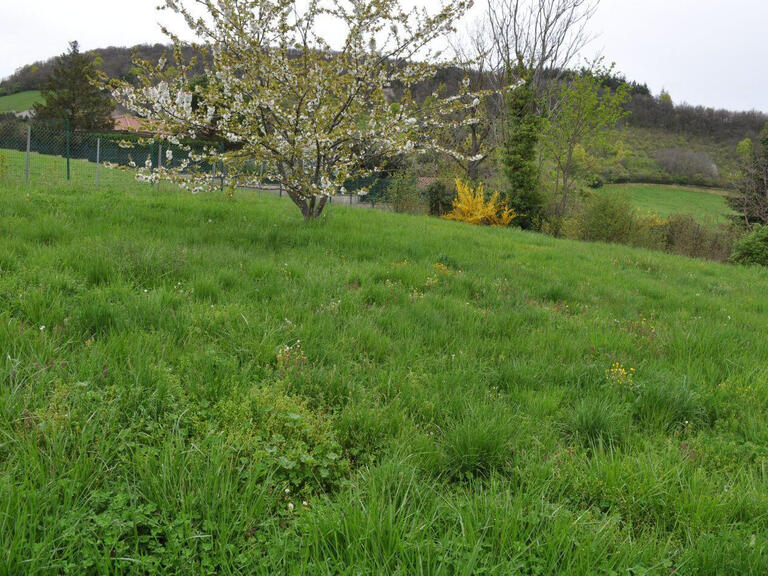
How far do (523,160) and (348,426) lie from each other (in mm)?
17740

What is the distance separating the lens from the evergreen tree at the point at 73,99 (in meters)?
47.0

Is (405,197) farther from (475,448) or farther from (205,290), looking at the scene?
(475,448)

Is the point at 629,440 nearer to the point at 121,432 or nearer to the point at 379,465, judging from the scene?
the point at 379,465

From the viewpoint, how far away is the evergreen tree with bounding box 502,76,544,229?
17984mm

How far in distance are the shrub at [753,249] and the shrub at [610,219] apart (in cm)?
363

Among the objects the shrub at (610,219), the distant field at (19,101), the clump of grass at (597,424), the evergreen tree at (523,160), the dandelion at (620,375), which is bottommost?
the clump of grass at (597,424)

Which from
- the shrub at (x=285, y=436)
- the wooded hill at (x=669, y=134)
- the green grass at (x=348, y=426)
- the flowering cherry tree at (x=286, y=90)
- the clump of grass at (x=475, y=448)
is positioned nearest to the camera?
the green grass at (x=348, y=426)

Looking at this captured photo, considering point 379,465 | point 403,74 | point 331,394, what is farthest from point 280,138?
point 379,465

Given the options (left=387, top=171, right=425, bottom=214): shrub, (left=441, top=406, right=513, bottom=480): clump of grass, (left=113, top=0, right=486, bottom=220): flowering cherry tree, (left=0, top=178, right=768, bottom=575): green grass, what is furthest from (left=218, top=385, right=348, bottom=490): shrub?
(left=387, top=171, right=425, bottom=214): shrub

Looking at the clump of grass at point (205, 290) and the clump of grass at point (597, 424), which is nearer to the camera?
the clump of grass at point (597, 424)

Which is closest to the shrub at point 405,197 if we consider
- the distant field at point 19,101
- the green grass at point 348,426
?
the green grass at point 348,426

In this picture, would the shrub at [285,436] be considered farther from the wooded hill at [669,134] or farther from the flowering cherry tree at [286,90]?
the wooded hill at [669,134]

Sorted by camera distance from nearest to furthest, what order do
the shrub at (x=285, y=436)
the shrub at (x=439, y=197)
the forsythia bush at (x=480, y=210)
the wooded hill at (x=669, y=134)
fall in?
the shrub at (x=285, y=436) < the forsythia bush at (x=480, y=210) < the shrub at (x=439, y=197) < the wooded hill at (x=669, y=134)

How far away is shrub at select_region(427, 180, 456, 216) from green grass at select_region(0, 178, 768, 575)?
1640 cm
